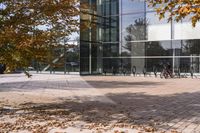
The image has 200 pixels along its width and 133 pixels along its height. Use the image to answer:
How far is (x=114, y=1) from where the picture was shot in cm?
3294

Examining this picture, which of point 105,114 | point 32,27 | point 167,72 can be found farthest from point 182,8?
point 167,72

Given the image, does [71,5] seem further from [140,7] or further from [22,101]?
[140,7]

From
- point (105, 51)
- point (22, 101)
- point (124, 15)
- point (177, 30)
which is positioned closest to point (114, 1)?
point (124, 15)

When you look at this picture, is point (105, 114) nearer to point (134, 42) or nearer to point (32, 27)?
point (32, 27)

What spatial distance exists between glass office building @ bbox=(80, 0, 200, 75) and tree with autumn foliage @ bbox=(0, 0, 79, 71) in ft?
59.5

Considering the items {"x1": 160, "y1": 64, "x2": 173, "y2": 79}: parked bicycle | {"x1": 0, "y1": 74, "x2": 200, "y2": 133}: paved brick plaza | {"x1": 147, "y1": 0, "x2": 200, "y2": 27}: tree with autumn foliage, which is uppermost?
{"x1": 147, "y1": 0, "x2": 200, "y2": 27}: tree with autumn foliage

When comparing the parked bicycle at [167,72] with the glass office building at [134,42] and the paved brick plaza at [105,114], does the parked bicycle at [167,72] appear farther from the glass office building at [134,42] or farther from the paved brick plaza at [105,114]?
the paved brick plaza at [105,114]

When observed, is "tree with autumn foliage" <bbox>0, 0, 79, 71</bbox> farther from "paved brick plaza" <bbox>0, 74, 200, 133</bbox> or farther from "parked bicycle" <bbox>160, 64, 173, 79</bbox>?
"parked bicycle" <bbox>160, 64, 173, 79</bbox>

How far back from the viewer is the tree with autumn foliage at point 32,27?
30.4 feet

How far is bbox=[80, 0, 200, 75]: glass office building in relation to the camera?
2877 cm

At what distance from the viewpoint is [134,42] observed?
31547mm

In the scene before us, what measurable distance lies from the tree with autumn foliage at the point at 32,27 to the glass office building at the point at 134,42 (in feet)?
59.5

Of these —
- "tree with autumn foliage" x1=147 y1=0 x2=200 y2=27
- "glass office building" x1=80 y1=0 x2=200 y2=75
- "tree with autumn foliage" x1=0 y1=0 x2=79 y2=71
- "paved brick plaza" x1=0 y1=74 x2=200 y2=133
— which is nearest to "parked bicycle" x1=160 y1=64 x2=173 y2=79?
"glass office building" x1=80 y1=0 x2=200 y2=75

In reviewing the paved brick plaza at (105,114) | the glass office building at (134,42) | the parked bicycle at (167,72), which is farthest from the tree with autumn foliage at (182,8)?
the glass office building at (134,42)
